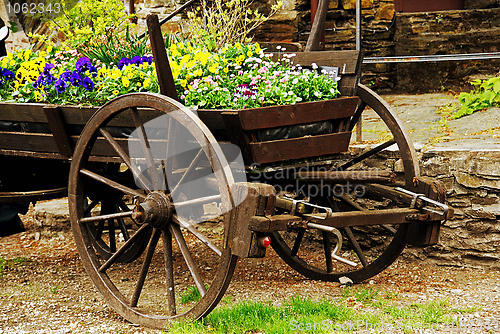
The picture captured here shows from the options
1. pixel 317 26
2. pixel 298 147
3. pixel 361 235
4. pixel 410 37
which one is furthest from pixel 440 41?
pixel 298 147

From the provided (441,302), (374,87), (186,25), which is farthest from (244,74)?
(374,87)

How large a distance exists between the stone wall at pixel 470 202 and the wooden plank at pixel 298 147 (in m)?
1.07

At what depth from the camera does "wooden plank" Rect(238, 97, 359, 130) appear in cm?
270

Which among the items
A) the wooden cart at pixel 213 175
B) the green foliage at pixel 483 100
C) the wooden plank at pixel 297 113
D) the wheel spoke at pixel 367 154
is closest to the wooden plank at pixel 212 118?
the wooden cart at pixel 213 175

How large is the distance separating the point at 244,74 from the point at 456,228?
1769 millimetres

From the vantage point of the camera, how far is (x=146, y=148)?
2.82m

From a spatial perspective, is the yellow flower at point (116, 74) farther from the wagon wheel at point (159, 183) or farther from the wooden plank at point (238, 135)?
the wooden plank at point (238, 135)

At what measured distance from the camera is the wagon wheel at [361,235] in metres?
3.24

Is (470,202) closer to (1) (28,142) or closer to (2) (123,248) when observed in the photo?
(2) (123,248)

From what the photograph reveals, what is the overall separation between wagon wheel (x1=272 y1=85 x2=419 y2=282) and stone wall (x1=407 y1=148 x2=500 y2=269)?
28cm

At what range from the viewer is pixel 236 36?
5895mm

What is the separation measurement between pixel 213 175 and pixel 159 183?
0.30 metres

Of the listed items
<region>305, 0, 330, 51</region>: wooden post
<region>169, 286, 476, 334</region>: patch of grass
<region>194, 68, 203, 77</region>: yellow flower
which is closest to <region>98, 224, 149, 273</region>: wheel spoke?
<region>169, 286, 476, 334</region>: patch of grass

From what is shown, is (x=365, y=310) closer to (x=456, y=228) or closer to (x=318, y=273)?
(x=318, y=273)
